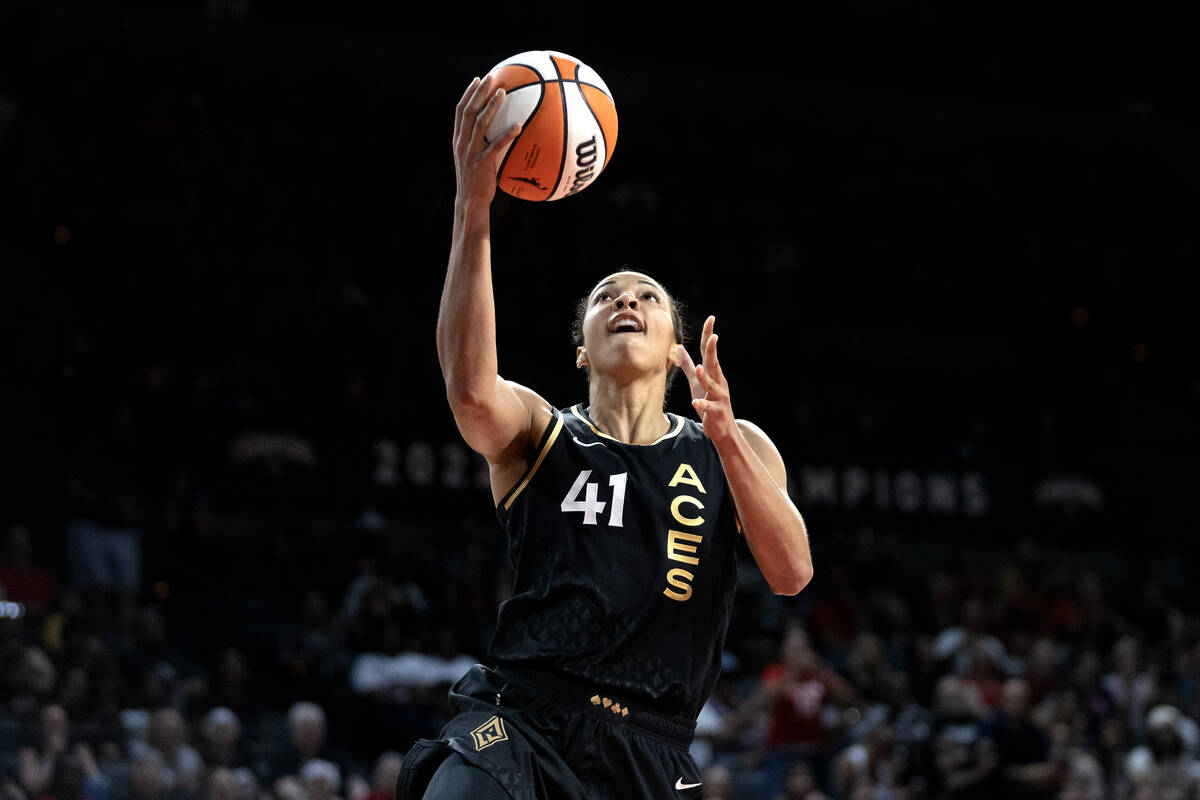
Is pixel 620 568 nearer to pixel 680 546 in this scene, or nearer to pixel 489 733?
pixel 680 546

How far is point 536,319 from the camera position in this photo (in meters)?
16.1

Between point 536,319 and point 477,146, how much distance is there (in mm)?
12431

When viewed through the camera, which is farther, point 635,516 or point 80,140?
point 80,140

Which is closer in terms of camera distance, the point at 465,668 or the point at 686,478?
the point at 686,478

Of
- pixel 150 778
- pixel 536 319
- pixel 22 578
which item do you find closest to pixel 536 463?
pixel 150 778

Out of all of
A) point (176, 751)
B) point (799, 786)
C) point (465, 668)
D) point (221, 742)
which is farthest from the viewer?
point (465, 668)

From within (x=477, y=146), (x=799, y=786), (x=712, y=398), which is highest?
(x=477, y=146)

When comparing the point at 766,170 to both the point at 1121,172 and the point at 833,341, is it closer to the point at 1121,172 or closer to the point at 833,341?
the point at 833,341

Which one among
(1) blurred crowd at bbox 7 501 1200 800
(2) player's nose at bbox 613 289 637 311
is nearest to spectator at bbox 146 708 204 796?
(1) blurred crowd at bbox 7 501 1200 800

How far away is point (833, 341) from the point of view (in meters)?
18.2

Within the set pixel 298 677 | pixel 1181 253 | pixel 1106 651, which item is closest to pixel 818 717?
pixel 298 677

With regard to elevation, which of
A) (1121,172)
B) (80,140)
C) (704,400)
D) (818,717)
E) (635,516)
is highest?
(1121,172)

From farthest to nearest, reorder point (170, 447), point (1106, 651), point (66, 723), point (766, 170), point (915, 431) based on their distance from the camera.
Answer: point (766, 170) < point (915, 431) < point (1106, 651) < point (170, 447) < point (66, 723)

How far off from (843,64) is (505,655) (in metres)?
19.2
